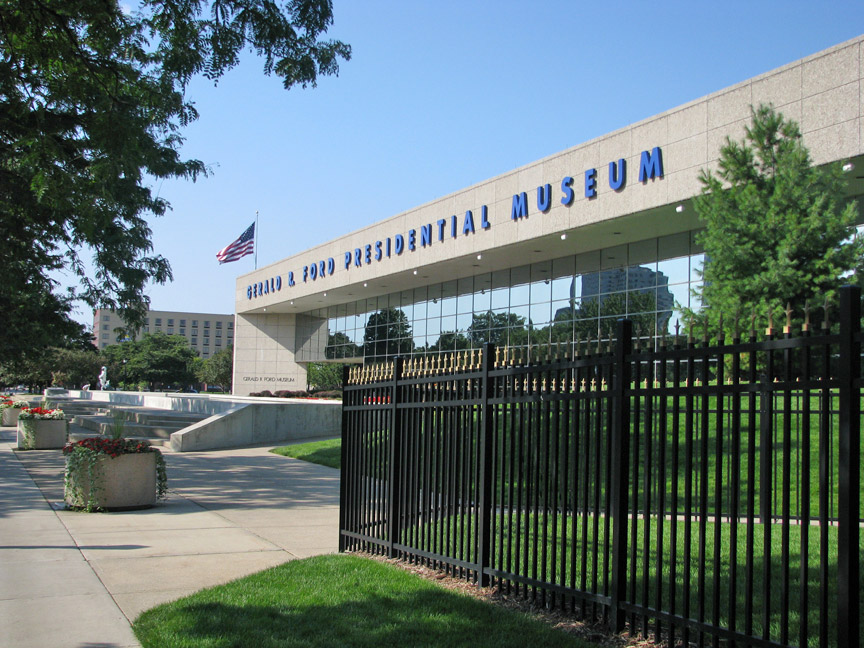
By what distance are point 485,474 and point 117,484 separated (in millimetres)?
6889

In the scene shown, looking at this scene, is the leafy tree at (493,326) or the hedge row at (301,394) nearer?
the leafy tree at (493,326)

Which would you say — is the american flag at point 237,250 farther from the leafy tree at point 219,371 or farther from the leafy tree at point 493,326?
the leafy tree at point 219,371

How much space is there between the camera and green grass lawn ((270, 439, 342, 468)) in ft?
60.1

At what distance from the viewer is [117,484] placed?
438 inches

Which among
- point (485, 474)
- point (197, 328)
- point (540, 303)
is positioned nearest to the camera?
point (485, 474)

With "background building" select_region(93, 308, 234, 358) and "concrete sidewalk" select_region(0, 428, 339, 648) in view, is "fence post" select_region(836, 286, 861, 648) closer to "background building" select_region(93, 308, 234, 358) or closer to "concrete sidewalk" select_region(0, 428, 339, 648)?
"concrete sidewalk" select_region(0, 428, 339, 648)

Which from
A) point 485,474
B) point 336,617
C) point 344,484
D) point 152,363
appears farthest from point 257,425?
point 152,363

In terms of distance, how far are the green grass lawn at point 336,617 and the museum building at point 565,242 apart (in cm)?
214

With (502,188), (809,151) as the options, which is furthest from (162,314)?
(809,151)

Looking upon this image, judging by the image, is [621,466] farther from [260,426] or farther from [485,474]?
[260,426]

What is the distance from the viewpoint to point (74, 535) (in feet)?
30.0

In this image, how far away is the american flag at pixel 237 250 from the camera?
44.3 m

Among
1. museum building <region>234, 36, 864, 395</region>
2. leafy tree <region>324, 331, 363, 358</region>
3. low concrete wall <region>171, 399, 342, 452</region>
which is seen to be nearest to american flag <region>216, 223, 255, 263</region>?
museum building <region>234, 36, 864, 395</region>

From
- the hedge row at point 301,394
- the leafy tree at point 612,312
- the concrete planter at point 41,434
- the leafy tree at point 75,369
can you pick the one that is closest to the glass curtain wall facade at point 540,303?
the leafy tree at point 612,312
